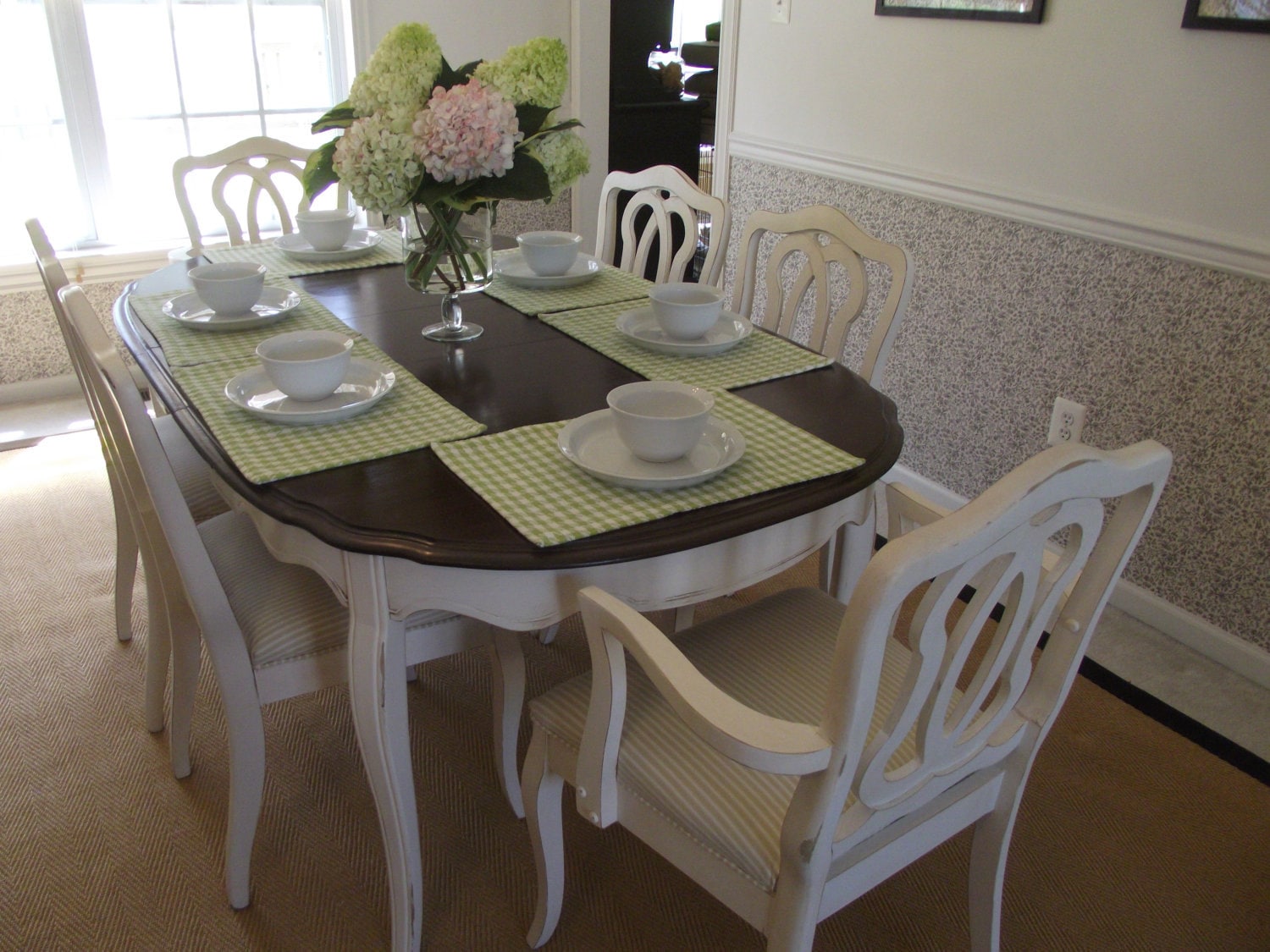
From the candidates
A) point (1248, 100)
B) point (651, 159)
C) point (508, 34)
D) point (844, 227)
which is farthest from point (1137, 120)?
point (651, 159)

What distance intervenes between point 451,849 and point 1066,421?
1.62m

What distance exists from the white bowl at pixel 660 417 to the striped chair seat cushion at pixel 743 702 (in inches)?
11.6

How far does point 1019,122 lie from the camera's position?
2293 millimetres

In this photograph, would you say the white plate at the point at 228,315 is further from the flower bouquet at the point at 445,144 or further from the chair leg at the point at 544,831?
the chair leg at the point at 544,831

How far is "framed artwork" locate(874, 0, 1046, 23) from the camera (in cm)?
220

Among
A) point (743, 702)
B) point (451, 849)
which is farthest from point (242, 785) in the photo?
point (743, 702)

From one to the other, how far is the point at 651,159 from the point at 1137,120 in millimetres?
2592

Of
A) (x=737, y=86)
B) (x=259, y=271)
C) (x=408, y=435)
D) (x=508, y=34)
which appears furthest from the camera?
(x=508, y=34)

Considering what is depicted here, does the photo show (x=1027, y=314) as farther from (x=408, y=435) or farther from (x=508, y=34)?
(x=508, y=34)

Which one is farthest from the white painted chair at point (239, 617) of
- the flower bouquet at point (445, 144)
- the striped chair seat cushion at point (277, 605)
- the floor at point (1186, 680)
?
the floor at point (1186, 680)

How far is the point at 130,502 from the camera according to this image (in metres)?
1.58

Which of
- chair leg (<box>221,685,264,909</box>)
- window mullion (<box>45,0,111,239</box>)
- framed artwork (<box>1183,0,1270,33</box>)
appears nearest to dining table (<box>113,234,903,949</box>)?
chair leg (<box>221,685,264,909</box>)

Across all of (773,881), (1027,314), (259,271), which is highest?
(259,271)

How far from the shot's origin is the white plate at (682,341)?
5.58 feet
